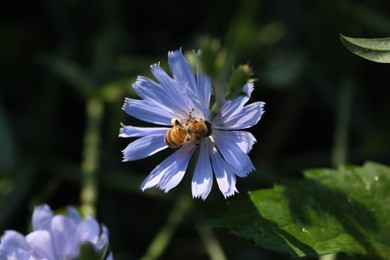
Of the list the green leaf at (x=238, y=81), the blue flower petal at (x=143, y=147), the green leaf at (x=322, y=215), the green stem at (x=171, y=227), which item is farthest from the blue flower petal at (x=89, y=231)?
the green stem at (x=171, y=227)

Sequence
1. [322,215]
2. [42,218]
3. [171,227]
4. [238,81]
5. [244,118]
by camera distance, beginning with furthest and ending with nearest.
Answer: [171,227]
[42,218]
[322,215]
[244,118]
[238,81]

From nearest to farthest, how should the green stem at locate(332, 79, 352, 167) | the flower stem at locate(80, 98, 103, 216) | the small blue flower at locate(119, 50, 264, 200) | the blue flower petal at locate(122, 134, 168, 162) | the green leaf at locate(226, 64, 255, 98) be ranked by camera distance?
the green leaf at locate(226, 64, 255, 98), the small blue flower at locate(119, 50, 264, 200), the blue flower petal at locate(122, 134, 168, 162), the flower stem at locate(80, 98, 103, 216), the green stem at locate(332, 79, 352, 167)

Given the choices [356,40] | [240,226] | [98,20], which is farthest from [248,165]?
[98,20]

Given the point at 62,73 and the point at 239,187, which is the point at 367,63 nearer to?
the point at 239,187

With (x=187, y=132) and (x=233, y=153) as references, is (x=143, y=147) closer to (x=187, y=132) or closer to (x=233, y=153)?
(x=187, y=132)

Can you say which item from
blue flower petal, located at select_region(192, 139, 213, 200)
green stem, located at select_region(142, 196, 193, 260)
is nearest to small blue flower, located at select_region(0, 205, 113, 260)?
blue flower petal, located at select_region(192, 139, 213, 200)

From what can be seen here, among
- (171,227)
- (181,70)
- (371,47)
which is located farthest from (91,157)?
(371,47)

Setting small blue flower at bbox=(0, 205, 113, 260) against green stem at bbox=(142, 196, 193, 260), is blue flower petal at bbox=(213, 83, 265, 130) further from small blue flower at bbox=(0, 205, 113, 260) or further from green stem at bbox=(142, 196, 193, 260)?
green stem at bbox=(142, 196, 193, 260)
